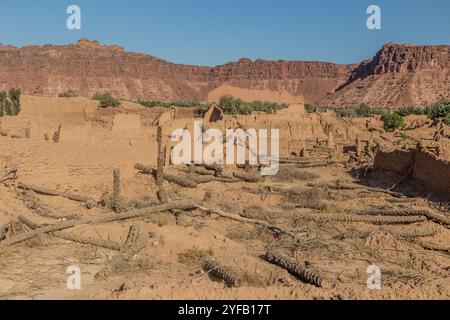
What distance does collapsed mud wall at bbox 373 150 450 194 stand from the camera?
11.5 m

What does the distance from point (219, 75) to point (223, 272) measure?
382ft

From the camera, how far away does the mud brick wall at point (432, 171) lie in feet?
37.2

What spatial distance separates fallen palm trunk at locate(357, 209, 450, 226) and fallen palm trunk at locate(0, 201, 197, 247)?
13.4ft

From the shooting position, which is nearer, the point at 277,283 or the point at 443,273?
the point at 277,283

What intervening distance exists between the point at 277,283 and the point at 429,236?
4.33m

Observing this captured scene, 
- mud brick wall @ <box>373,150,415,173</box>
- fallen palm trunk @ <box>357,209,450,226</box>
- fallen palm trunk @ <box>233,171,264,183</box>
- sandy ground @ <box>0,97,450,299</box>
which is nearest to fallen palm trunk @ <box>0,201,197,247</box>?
sandy ground @ <box>0,97,450,299</box>

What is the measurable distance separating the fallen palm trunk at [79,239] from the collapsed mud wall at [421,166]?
27.7 ft

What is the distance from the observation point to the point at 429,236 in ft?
28.3

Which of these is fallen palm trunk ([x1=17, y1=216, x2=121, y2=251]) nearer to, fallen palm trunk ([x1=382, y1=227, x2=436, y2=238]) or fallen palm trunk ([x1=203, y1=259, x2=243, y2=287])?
fallen palm trunk ([x1=203, y1=259, x2=243, y2=287])

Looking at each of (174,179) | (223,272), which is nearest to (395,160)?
(174,179)

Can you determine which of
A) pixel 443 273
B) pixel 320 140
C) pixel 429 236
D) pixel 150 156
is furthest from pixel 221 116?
pixel 443 273

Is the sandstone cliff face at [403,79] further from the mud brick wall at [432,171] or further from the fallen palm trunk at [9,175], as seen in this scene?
the fallen palm trunk at [9,175]

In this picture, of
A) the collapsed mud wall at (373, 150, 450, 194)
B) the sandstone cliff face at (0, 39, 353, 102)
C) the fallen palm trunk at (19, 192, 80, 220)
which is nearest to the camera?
the fallen palm trunk at (19, 192, 80, 220)
